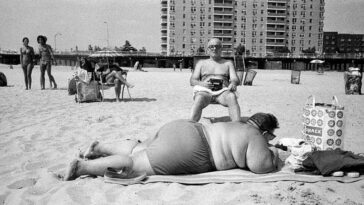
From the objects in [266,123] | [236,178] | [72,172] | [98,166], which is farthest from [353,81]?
[72,172]

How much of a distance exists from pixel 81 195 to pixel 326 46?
17660 cm

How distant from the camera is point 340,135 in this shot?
11.6ft

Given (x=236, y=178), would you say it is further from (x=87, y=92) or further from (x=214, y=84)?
(x=87, y=92)

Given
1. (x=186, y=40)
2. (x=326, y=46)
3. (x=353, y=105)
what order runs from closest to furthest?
(x=353, y=105) < (x=186, y=40) < (x=326, y=46)

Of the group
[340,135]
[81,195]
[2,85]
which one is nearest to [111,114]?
[81,195]

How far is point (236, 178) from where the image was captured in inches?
113

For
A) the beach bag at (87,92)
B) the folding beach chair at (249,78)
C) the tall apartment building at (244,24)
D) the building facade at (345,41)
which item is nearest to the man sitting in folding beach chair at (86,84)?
the beach bag at (87,92)

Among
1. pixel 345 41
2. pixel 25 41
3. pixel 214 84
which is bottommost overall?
pixel 214 84

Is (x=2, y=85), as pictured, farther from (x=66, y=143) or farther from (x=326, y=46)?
(x=326, y=46)

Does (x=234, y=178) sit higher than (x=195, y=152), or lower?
lower

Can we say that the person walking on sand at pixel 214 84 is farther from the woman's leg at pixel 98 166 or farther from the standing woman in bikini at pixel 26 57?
the standing woman in bikini at pixel 26 57

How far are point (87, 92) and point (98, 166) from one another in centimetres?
531

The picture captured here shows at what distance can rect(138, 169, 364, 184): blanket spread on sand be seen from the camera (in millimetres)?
2834

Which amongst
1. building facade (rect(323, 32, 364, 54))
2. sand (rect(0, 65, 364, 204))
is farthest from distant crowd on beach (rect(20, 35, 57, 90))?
building facade (rect(323, 32, 364, 54))
